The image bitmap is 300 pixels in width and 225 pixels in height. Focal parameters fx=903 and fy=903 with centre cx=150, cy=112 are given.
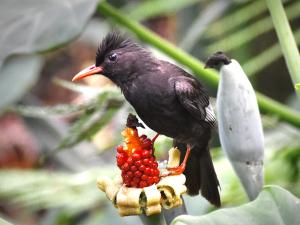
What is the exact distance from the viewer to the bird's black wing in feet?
3.69

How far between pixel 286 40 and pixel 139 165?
32cm

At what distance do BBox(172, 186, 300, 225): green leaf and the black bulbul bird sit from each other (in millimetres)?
175

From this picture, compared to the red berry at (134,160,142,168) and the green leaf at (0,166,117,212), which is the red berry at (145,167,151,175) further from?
the green leaf at (0,166,117,212)

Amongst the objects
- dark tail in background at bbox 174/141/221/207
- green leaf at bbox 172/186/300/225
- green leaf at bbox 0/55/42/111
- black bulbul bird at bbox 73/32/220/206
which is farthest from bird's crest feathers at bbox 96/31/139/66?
green leaf at bbox 0/55/42/111

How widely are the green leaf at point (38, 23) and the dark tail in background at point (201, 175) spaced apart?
13.2 inches

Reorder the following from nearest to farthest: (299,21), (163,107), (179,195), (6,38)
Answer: (179,195) < (163,107) < (6,38) < (299,21)

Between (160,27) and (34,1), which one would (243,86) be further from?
(160,27)

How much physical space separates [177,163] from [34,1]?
63 centimetres

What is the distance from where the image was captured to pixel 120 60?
3.78ft

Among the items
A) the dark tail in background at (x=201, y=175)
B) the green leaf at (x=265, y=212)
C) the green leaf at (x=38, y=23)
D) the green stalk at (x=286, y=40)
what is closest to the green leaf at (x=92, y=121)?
the green leaf at (x=38, y=23)

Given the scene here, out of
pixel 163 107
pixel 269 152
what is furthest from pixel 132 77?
pixel 269 152

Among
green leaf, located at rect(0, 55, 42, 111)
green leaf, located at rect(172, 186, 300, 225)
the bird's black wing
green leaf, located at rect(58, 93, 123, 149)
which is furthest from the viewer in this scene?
green leaf, located at rect(0, 55, 42, 111)

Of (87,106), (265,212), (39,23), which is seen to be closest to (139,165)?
(265,212)

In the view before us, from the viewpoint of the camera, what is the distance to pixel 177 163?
3.49ft
